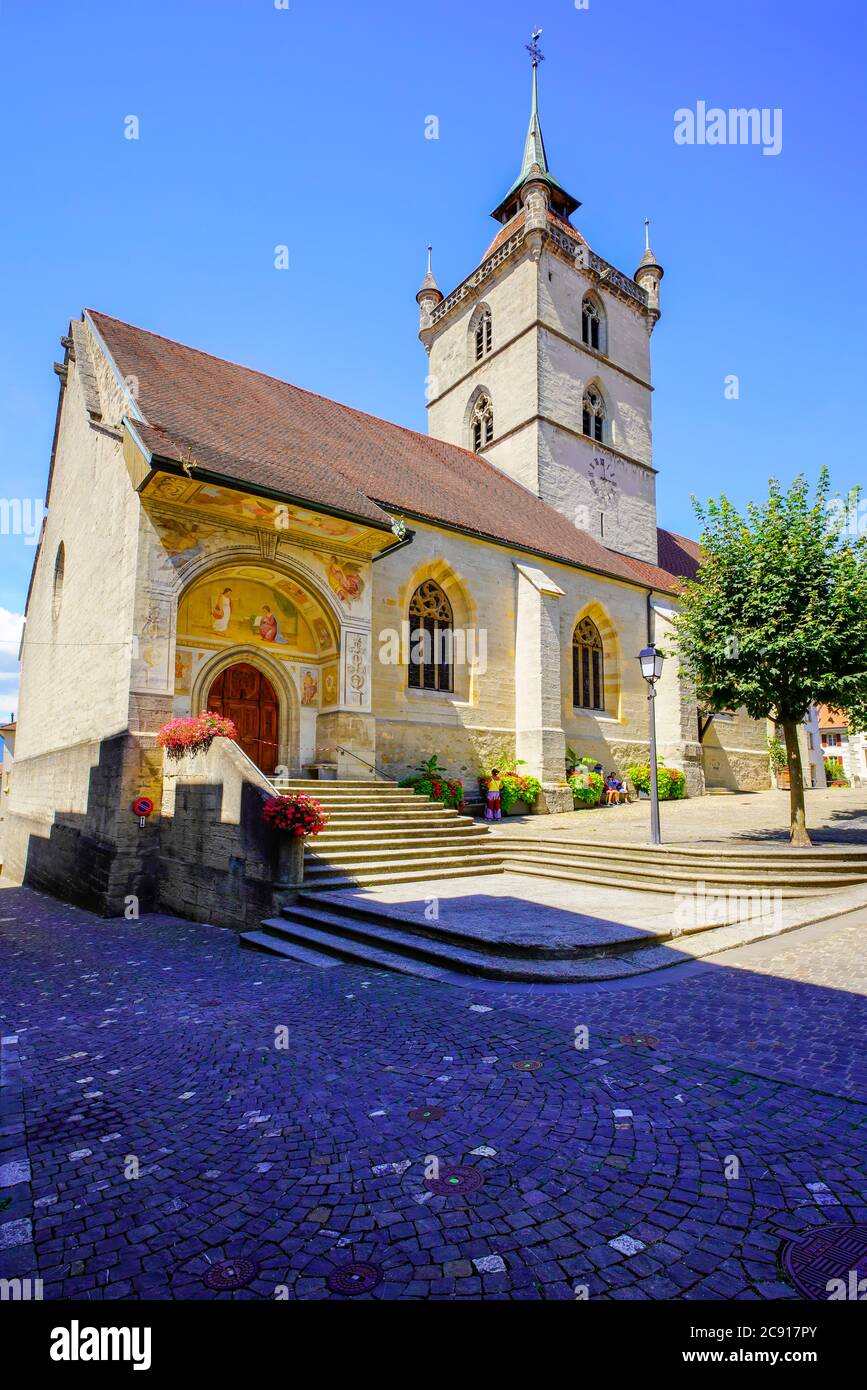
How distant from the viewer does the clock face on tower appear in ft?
83.5

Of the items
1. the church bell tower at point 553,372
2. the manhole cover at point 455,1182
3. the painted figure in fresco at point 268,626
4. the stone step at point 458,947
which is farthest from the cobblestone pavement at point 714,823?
the church bell tower at point 553,372

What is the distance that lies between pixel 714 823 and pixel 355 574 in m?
9.67

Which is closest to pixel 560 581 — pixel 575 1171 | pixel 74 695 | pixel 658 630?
pixel 658 630

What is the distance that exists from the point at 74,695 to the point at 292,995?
11.5 meters

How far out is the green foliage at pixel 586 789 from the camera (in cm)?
1786

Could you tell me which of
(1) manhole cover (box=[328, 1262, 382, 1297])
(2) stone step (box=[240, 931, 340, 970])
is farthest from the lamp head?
(1) manhole cover (box=[328, 1262, 382, 1297])

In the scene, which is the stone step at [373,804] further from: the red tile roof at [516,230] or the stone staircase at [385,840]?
the red tile roof at [516,230]

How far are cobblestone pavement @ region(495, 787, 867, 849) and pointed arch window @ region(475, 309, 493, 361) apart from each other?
18595 mm

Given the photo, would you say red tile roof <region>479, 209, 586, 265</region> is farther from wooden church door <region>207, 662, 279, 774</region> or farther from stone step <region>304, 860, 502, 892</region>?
stone step <region>304, 860, 502, 892</region>

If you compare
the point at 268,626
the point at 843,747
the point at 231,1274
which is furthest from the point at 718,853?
the point at 843,747

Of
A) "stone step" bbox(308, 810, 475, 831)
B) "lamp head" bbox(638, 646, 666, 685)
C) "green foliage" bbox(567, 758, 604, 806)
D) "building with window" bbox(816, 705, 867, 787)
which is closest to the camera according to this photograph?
"stone step" bbox(308, 810, 475, 831)

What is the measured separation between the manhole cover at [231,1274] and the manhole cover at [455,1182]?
740 millimetres

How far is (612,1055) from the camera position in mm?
4055
